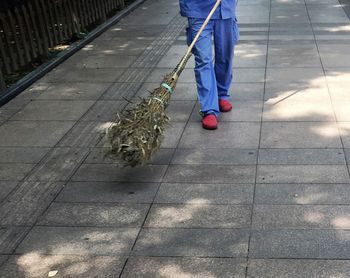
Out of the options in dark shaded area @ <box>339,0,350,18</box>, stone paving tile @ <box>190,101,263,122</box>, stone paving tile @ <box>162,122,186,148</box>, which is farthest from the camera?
dark shaded area @ <box>339,0,350,18</box>

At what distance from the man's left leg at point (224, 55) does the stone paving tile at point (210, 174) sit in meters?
1.25

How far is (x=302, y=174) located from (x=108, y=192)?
143 centimetres

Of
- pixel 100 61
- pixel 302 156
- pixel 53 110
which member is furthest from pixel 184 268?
pixel 100 61

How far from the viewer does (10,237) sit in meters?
3.46

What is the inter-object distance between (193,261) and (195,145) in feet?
5.56

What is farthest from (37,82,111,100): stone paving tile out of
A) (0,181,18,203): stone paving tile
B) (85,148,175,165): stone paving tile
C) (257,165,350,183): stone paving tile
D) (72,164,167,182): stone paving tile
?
(257,165,350,183): stone paving tile

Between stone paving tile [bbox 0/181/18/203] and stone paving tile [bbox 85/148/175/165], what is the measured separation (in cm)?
63

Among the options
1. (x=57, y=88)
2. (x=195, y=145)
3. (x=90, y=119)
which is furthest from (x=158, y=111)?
(x=57, y=88)

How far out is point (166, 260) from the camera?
312 cm

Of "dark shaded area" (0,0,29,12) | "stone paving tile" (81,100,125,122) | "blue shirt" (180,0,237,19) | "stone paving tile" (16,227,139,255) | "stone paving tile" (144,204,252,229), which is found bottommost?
"stone paving tile" (81,100,125,122)

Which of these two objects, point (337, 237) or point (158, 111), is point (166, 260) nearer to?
point (337, 237)

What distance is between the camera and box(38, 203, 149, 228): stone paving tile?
356cm

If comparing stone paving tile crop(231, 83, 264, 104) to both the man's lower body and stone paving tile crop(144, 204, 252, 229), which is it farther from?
stone paving tile crop(144, 204, 252, 229)

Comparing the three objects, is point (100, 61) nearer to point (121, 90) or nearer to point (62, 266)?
point (121, 90)
